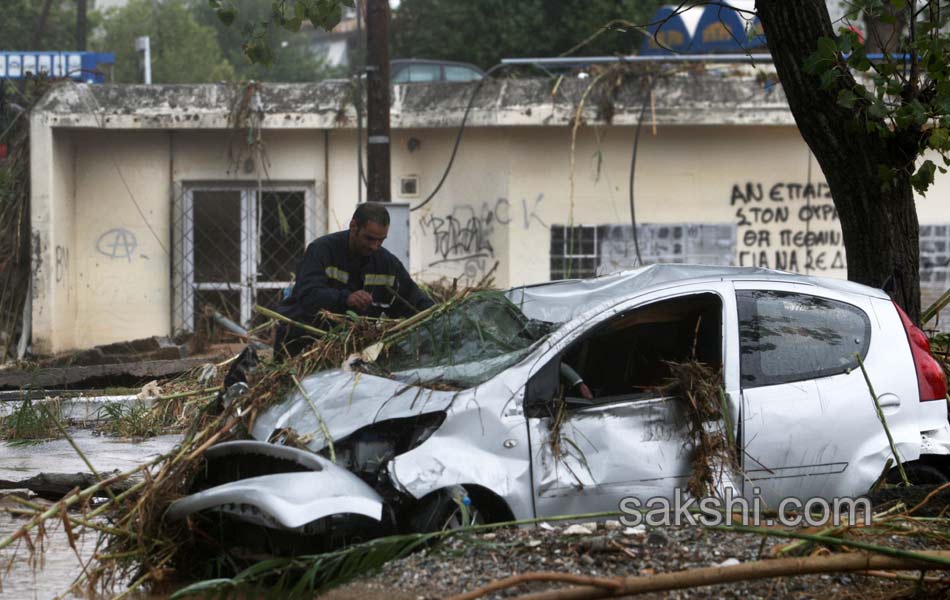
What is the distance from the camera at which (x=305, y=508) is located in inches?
182

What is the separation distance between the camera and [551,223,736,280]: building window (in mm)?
14094

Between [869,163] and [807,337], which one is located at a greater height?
[869,163]

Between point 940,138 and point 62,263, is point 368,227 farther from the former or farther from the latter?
point 62,263

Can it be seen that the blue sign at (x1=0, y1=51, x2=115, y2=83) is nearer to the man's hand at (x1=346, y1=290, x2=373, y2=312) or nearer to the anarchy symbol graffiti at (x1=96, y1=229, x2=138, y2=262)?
the anarchy symbol graffiti at (x1=96, y1=229, x2=138, y2=262)

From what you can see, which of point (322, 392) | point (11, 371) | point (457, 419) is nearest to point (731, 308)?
point (457, 419)

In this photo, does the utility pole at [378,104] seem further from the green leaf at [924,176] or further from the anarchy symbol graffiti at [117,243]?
the green leaf at [924,176]

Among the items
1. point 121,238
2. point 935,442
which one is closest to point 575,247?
point 121,238

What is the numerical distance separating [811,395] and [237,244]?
32.5 feet

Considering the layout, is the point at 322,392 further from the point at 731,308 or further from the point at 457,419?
the point at 731,308

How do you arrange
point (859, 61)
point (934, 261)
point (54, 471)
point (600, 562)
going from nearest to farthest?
point (600, 562) → point (859, 61) → point (54, 471) → point (934, 261)

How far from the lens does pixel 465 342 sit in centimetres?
585

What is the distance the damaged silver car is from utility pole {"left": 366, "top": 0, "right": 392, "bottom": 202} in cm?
471

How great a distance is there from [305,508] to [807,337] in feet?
8.83

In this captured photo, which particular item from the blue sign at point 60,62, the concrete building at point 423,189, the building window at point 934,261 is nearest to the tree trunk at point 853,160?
the concrete building at point 423,189
